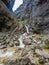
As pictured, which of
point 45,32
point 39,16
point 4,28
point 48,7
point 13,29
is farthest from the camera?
point 39,16

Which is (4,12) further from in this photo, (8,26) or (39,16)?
(39,16)

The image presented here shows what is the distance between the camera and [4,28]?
2542 cm

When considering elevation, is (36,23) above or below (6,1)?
below


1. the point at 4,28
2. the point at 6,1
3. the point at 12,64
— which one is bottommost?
the point at 12,64

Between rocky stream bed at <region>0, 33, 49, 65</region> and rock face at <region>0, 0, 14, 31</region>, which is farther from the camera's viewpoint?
rock face at <region>0, 0, 14, 31</region>

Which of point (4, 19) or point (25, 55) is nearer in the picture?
point (25, 55)

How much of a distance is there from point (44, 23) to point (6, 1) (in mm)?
10931

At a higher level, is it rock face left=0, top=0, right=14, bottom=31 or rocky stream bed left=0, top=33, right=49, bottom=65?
rock face left=0, top=0, right=14, bottom=31

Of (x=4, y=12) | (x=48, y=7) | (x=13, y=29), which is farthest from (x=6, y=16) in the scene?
(x=48, y=7)

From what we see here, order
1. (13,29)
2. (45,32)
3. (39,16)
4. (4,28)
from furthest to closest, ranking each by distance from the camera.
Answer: (39,16)
(45,32)
(13,29)
(4,28)

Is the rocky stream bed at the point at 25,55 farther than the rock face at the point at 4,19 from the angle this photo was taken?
No

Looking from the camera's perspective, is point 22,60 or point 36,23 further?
point 36,23

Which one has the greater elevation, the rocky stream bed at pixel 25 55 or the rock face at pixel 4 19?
the rock face at pixel 4 19

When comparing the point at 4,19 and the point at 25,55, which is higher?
the point at 4,19
